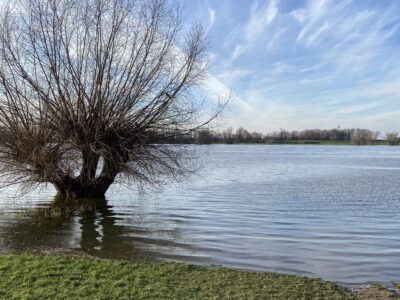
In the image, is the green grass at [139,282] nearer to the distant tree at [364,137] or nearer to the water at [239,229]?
the water at [239,229]

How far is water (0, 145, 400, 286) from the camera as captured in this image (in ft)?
33.9

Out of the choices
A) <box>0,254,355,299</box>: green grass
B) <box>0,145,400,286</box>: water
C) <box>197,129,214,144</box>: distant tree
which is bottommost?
<box>0,145,400,286</box>: water

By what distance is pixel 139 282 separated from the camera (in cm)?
731

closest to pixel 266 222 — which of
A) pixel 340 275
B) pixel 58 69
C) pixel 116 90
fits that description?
pixel 340 275

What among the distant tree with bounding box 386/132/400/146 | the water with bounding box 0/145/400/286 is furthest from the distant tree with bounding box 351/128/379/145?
the water with bounding box 0/145/400/286

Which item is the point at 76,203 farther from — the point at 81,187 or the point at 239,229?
the point at 239,229

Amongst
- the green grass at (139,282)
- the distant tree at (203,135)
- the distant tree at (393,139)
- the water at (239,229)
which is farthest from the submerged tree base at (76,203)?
the distant tree at (393,139)

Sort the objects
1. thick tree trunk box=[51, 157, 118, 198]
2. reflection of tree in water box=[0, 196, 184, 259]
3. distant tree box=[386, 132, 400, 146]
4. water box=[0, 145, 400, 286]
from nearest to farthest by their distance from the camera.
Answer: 1. water box=[0, 145, 400, 286]
2. reflection of tree in water box=[0, 196, 184, 259]
3. thick tree trunk box=[51, 157, 118, 198]
4. distant tree box=[386, 132, 400, 146]

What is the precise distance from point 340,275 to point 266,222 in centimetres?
650

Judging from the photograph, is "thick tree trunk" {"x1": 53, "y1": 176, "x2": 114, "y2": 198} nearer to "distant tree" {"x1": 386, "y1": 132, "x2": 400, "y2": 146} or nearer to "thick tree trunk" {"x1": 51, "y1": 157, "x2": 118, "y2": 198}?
"thick tree trunk" {"x1": 51, "y1": 157, "x2": 118, "y2": 198}

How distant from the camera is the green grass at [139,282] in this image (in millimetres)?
6684

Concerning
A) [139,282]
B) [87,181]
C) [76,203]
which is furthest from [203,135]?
[139,282]

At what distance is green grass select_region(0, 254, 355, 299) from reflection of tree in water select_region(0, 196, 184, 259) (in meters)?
2.00

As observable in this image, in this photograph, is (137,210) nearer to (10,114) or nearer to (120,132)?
(120,132)
